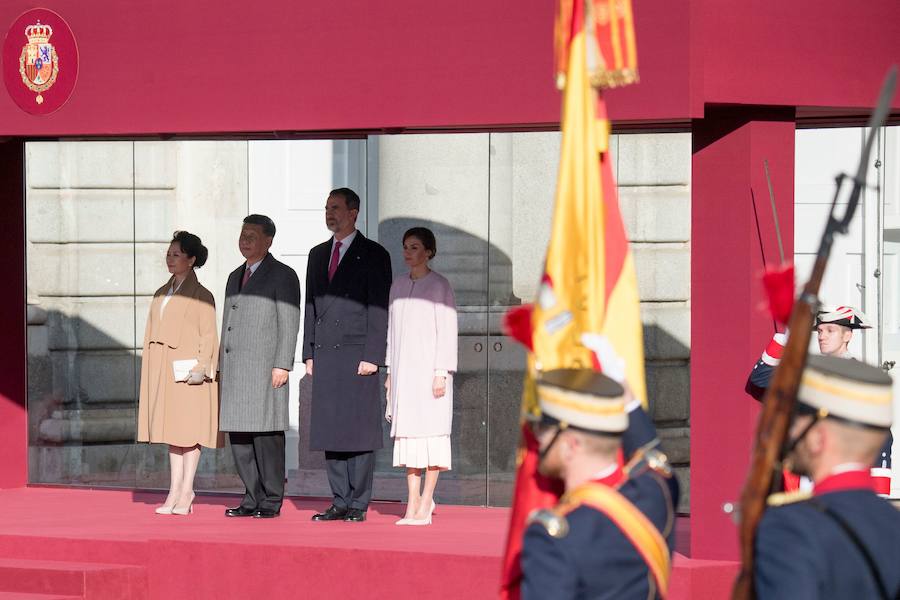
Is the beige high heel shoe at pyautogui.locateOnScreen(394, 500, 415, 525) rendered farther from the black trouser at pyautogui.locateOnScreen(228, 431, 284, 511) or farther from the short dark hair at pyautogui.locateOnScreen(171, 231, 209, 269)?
the short dark hair at pyautogui.locateOnScreen(171, 231, 209, 269)

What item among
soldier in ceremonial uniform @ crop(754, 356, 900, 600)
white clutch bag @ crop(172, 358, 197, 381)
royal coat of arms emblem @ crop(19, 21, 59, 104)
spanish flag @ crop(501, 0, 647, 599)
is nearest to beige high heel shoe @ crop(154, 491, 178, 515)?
white clutch bag @ crop(172, 358, 197, 381)

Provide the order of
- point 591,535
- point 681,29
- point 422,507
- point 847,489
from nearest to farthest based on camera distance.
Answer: point 847,489, point 591,535, point 681,29, point 422,507

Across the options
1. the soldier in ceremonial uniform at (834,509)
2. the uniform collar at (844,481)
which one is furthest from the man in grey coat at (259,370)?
the uniform collar at (844,481)

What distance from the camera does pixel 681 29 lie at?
5.96m

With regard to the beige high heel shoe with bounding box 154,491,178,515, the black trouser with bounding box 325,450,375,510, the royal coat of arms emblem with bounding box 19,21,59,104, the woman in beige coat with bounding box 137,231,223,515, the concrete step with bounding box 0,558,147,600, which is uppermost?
the royal coat of arms emblem with bounding box 19,21,59,104

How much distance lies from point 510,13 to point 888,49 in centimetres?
150

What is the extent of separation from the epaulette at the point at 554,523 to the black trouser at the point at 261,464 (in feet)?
15.2

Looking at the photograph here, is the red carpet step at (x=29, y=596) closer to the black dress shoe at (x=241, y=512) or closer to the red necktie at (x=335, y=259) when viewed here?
the black dress shoe at (x=241, y=512)

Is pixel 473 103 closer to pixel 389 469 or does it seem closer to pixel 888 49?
pixel 888 49

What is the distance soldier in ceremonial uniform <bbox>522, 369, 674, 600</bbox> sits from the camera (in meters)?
2.82

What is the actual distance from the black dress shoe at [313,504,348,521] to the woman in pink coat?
12.8 inches

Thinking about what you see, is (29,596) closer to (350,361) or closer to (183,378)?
(183,378)

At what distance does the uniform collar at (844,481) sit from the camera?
8.53ft

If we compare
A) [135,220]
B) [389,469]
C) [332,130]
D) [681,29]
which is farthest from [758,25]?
[135,220]
